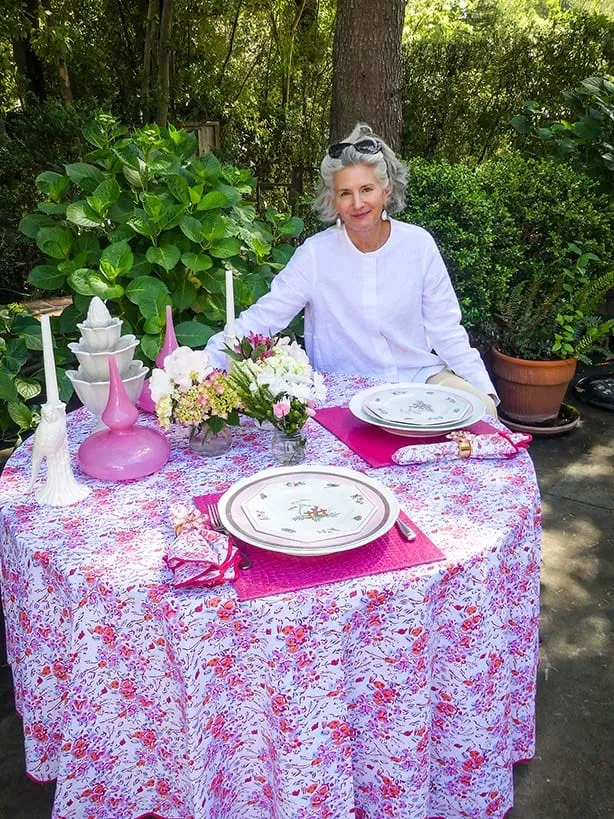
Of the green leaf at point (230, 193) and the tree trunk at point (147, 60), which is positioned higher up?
the tree trunk at point (147, 60)

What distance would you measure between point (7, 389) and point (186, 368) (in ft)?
3.47

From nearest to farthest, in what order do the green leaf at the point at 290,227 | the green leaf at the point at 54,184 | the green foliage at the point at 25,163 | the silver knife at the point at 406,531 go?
1. the silver knife at the point at 406,531
2. the green leaf at the point at 54,184
3. the green leaf at the point at 290,227
4. the green foliage at the point at 25,163

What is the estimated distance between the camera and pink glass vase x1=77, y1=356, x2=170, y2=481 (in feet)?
4.84

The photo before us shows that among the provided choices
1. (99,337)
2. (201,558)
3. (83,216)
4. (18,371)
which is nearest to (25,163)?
(83,216)

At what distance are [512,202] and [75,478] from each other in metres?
3.23

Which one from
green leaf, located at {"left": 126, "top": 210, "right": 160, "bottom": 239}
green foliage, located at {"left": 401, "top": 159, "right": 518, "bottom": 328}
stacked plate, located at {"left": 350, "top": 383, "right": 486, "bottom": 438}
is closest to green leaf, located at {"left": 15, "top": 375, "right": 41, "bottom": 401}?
green leaf, located at {"left": 126, "top": 210, "right": 160, "bottom": 239}

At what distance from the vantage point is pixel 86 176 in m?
2.71

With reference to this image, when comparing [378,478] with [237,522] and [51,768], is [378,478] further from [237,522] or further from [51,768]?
[51,768]

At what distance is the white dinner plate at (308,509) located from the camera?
4.02 ft

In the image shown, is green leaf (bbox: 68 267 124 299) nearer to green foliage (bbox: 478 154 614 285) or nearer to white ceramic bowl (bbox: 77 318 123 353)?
white ceramic bowl (bbox: 77 318 123 353)

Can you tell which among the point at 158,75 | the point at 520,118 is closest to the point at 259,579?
the point at 520,118

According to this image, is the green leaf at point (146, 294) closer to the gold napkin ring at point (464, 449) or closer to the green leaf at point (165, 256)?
the green leaf at point (165, 256)

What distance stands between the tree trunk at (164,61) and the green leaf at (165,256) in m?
4.81

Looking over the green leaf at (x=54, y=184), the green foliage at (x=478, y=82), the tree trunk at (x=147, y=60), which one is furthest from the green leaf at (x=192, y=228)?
the tree trunk at (x=147, y=60)
